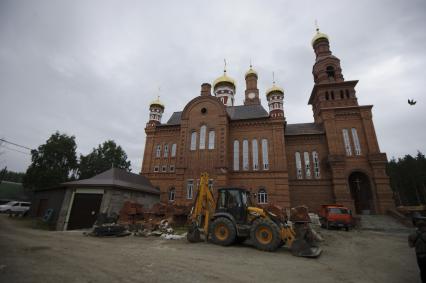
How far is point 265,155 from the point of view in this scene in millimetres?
23094

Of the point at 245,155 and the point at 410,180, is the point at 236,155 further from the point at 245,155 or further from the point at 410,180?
the point at 410,180

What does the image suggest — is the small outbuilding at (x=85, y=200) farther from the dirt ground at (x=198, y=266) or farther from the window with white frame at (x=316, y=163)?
the window with white frame at (x=316, y=163)

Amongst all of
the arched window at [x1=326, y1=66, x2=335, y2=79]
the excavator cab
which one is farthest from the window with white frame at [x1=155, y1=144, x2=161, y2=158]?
the arched window at [x1=326, y1=66, x2=335, y2=79]

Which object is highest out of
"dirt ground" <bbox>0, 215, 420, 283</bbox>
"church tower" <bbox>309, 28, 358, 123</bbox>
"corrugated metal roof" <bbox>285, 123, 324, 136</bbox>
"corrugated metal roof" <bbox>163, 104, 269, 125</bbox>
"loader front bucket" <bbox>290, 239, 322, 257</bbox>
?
"church tower" <bbox>309, 28, 358, 123</bbox>

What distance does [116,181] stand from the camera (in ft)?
60.8

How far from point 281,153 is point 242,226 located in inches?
580

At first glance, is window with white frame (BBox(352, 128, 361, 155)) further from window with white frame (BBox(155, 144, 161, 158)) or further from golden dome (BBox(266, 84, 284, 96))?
window with white frame (BBox(155, 144, 161, 158))

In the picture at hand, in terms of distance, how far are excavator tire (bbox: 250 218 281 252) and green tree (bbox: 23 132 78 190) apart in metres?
36.4

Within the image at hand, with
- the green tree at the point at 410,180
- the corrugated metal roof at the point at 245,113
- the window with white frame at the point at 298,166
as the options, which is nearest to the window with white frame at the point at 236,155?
the corrugated metal roof at the point at 245,113

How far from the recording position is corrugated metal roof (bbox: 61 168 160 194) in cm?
1680

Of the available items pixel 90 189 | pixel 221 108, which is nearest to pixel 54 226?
pixel 90 189

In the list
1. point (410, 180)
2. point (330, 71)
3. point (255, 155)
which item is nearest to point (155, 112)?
point (255, 155)

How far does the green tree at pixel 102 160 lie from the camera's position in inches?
1524

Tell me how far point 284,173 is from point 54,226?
21654mm
